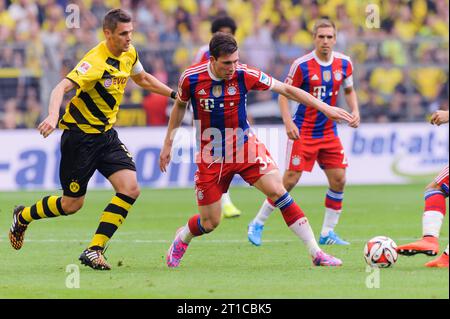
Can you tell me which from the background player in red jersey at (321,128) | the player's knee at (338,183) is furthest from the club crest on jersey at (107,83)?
the player's knee at (338,183)

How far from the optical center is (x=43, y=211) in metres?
9.55

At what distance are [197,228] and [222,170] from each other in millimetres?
586

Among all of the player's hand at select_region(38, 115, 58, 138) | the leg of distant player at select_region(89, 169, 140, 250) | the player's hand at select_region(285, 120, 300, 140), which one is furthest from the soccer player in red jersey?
the player's hand at select_region(38, 115, 58, 138)

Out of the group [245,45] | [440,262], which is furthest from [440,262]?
[245,45]

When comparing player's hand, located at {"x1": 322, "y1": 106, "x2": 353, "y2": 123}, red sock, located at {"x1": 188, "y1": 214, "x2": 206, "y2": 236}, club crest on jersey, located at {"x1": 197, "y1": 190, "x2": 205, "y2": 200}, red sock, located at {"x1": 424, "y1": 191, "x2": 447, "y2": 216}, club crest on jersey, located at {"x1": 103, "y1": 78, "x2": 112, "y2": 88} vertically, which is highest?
club crest on jersey, located at {"x1": 103, "y1": 78, "x2": 112, "y2": 88}

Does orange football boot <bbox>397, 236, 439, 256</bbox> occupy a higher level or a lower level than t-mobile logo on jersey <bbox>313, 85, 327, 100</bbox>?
lower

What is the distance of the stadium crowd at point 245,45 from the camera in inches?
735

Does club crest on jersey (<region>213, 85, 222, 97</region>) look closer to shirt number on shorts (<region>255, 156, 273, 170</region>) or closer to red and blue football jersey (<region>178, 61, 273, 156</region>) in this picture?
red and blue football jersey (<region>178, 61, 273, 156</region>)

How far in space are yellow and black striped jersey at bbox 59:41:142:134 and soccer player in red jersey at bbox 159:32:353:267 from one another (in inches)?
22.7

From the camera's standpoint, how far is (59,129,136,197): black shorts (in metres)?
9.35

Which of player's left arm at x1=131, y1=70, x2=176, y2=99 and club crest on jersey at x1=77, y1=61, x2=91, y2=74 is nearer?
club crest on jersey at x1=77, y1=61, x2=91, y2=74

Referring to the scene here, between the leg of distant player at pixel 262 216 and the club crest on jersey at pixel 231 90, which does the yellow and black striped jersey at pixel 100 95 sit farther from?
the leg of distant player at pixel 262 216
